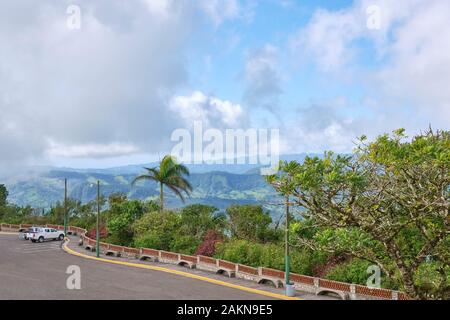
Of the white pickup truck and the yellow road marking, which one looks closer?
the yellow road marking

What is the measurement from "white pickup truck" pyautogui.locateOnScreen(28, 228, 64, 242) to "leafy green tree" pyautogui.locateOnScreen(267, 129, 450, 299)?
42.4 metres

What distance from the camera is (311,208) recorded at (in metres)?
17.4

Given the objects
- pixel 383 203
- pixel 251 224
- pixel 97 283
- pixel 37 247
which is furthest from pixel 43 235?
pixel 383 203

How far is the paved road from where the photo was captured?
23047 millimetres

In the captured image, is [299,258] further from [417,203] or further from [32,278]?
[32,278]

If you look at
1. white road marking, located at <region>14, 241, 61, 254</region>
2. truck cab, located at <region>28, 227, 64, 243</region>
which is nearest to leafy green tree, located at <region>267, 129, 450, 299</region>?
white road marking, located at <region>14, 241, 61, 254</region>

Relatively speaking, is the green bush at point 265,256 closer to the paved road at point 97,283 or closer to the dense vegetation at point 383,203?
the dense vegetation at point 383,203

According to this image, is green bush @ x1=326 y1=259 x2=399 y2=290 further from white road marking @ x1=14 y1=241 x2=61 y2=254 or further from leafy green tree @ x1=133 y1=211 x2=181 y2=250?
white road marking @ x1=14 y1=241 x2=61 y2=254

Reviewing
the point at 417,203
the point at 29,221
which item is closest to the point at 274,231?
the point at 417,203

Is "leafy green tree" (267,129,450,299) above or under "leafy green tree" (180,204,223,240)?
above

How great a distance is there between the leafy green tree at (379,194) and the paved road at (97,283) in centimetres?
834

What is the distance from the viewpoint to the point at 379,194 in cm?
1652

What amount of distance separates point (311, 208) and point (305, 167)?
185 cm

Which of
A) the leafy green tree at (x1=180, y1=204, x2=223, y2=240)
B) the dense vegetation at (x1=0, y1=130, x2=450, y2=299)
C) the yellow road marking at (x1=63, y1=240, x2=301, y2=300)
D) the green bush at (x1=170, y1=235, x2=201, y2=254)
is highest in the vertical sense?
the dense vegetation at (x1=0, y1=130, x2=450, y2=299)
